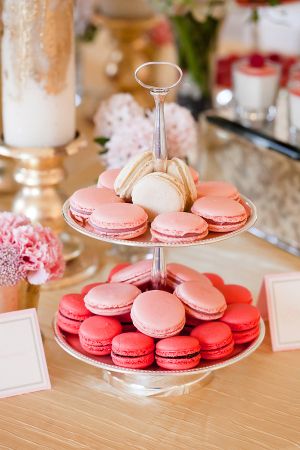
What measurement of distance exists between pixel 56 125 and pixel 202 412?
23.4 inches

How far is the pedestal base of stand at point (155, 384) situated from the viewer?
116cm

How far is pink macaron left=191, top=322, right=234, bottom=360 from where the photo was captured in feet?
3.65

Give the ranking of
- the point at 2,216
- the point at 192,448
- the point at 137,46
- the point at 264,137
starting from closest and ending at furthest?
1. the point at 192,448
2. the point at 2,216
3. the point at 264,137
4. the point at 137,46

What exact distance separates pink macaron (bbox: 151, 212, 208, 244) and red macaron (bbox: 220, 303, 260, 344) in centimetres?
16

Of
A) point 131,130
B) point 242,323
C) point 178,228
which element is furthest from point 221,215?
point 131,130

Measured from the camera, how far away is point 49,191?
1.54 metres

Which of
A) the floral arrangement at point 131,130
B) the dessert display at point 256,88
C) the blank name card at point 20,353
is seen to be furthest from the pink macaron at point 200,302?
the dessert display at point 256,88

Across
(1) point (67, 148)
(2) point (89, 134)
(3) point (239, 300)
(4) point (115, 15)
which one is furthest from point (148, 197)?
(4) point (115, 15)

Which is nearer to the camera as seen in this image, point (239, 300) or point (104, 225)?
point (104, 225)

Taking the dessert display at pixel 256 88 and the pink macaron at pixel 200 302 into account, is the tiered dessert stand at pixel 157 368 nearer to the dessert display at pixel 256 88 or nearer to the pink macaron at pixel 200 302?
the pink macaron at pixel 200 302

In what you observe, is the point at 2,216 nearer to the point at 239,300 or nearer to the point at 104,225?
the point at 104,225

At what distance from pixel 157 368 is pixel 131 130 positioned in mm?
502

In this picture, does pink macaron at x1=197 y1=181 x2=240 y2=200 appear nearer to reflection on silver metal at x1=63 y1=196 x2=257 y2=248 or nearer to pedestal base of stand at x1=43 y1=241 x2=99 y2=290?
reflection on silver metal at x1=63 y1=196 x2=257 y2=248

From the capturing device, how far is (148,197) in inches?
43.2
